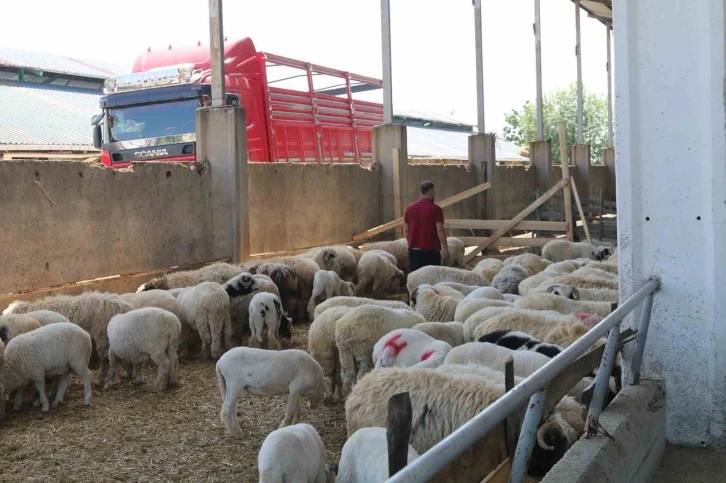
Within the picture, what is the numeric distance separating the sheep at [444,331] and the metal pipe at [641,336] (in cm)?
180

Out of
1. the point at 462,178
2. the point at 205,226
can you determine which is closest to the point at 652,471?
the point at 205,226

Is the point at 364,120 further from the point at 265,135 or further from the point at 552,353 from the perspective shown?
the point at 552,353

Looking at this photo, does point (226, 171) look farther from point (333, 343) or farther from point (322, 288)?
point (333, 343)

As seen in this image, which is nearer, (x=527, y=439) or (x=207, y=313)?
(x=527, y=439)

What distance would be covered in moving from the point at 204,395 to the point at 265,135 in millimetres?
10326

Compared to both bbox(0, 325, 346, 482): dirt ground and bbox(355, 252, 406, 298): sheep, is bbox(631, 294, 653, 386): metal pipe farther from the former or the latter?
bbox(355, 252, 406, 298): sheep

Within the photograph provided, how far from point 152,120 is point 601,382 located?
1251cm

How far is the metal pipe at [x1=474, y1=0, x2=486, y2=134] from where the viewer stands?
21.2 metres

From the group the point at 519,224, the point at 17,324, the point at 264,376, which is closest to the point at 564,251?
the point at 519,224

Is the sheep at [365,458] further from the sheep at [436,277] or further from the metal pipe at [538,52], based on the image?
the metal pipe at [538,52]

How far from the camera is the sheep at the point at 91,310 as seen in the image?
25.2 ft

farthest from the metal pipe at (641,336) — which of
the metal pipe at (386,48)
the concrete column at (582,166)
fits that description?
the concrete column at (582,166)

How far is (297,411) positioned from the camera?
5.79 metres

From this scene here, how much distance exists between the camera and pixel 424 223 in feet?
34.6
